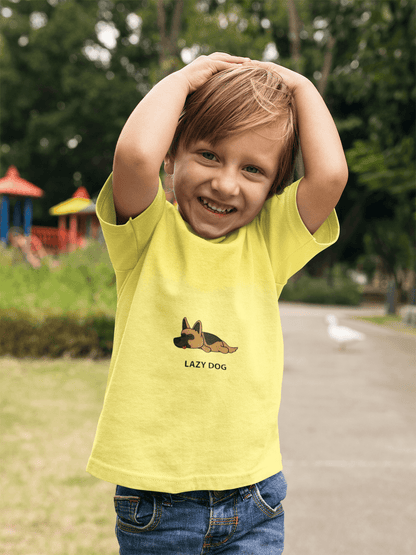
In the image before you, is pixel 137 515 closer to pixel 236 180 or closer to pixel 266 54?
pixel 236 180

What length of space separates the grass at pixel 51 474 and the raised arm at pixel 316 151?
2.11m

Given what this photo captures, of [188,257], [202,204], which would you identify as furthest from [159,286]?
[202,204]

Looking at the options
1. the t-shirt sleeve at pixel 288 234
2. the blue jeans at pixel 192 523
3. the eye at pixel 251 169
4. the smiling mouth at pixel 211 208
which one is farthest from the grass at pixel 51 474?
the eye at pixel 251 169

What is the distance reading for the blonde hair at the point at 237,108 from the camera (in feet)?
4.41

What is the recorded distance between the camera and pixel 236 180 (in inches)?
54.1

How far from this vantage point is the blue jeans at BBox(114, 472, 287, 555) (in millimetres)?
1318

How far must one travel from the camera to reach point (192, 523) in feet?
4.34

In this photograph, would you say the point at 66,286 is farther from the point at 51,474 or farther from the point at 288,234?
the point at 288,234

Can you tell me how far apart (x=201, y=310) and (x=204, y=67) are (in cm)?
63

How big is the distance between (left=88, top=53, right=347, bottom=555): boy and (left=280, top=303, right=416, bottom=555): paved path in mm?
1694

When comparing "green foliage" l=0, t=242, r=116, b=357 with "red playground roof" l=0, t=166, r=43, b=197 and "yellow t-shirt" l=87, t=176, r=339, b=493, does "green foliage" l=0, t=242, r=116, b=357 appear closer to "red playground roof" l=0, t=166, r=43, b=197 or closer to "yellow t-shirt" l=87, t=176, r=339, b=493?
"yellow t-shirt" l=87, t=176, r=339, b=493

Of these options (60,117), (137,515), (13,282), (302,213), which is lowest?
(13,282)

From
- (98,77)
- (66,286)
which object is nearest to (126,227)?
(66,286)

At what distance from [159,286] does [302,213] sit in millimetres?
447
